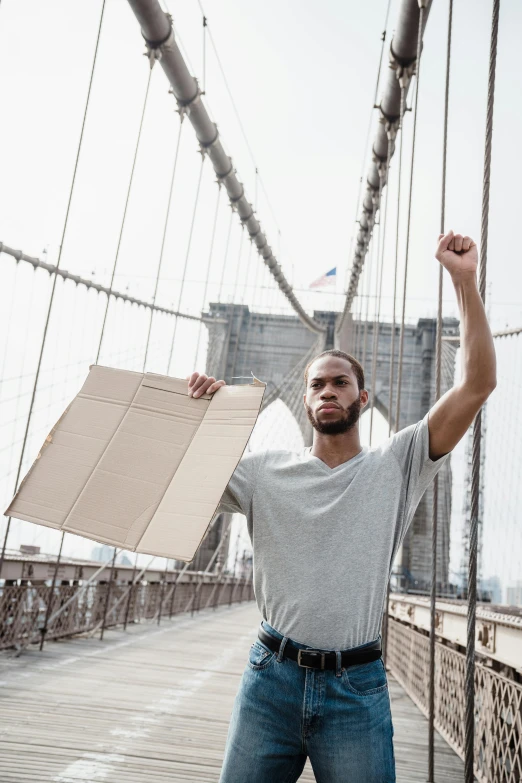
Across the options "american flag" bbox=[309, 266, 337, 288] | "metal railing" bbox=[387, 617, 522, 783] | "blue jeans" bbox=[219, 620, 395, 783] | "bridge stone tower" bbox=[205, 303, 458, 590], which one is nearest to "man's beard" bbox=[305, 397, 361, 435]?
"blue jeans" bbox=[219, 620, 395, 783]

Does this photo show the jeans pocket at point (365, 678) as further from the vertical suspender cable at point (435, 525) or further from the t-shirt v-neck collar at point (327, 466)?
the vertical suspender cable at point (435, 525)

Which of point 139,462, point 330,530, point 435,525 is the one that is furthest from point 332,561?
point 435,525

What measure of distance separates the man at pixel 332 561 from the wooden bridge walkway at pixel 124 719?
1.16 m

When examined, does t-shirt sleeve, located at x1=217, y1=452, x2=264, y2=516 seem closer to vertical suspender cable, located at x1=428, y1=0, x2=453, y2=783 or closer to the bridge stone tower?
vertical suspender cable, located at x1=428, y1=0, x2=453, y2=783

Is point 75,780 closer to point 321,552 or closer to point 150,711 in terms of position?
point 150,711

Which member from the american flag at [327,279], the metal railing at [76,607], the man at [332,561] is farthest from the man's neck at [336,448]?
the american flag at [327,279]

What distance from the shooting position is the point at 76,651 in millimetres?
4281

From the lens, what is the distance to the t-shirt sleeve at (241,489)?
3.75 feet

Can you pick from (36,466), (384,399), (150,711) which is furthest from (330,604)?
(384,399)

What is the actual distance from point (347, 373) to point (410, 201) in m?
2.43

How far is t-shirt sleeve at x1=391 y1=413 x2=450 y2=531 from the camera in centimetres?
111

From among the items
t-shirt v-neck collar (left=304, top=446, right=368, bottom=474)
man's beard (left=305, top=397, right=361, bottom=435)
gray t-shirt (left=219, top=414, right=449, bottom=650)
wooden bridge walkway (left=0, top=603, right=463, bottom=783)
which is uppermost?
man's beard (left=305, top=397, right=361, bottom=435)

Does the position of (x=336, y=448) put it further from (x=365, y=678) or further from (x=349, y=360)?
(x=365, y=678)

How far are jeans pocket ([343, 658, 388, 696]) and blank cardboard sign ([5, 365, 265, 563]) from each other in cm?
32
